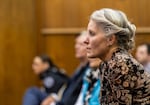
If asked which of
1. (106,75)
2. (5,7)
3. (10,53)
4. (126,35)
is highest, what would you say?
(126,35)

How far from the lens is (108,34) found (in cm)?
191

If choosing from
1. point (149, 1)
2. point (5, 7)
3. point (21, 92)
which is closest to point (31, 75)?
point (21, 92)

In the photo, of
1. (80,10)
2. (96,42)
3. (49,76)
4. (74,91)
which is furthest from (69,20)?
(96,42)

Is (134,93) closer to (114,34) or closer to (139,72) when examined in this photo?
(139,72)

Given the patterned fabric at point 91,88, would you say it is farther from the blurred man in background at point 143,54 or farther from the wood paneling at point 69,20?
the wood paneling at point 69,20

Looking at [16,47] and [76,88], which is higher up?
[76,88]

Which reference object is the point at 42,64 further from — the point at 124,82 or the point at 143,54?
the point at 124,82

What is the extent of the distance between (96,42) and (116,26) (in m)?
0.11

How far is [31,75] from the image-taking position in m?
5.44

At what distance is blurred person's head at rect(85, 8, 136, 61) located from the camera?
1913 millimetres

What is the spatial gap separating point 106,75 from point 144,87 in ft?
0.56

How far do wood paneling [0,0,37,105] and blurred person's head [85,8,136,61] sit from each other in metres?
3.31

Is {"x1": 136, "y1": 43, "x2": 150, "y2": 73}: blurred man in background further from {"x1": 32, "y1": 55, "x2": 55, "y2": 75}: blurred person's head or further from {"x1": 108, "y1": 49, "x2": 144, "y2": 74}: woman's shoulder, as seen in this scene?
{"x1": 108, "y1": 49, "x2": 144, "y2": 74}: woman's shoulder

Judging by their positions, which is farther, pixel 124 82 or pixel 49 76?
pixel 49 76
